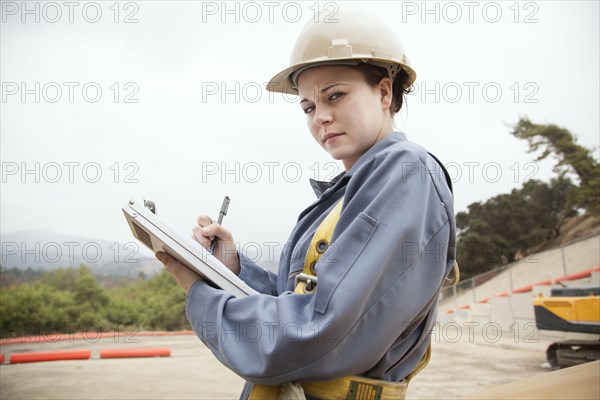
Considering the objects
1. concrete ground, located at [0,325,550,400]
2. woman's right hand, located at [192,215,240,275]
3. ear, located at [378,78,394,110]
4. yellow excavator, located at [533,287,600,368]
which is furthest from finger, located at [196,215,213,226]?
yellow excavator, located at [533,287,600,368]

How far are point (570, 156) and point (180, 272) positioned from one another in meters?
35.4

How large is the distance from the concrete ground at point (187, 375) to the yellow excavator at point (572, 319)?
58 centimetres

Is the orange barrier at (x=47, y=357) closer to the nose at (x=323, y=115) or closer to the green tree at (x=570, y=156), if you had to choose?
the nose at (x=323, y=115)

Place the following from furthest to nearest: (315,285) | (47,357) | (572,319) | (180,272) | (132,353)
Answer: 1. (132,353)
2. (47,357)
3. (572,319)
4. (180,272)
5. (315,285)

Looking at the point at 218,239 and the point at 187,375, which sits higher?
the point at 218,239

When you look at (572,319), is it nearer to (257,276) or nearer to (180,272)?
(257,276)

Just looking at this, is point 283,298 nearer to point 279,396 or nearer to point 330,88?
point 279,396

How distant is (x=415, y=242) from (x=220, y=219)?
0.89 meters

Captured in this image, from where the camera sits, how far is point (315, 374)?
3.75 feet

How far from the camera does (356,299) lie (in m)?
1.07

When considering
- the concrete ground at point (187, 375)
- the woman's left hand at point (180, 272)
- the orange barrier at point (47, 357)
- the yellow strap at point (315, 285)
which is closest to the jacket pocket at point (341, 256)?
the yellow strap at point (315, 285)

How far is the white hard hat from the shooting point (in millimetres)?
1481

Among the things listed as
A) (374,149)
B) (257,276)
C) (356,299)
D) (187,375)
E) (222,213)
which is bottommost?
(187,375)

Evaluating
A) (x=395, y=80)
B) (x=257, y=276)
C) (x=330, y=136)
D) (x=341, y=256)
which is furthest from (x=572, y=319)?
(x=341, y=256)
